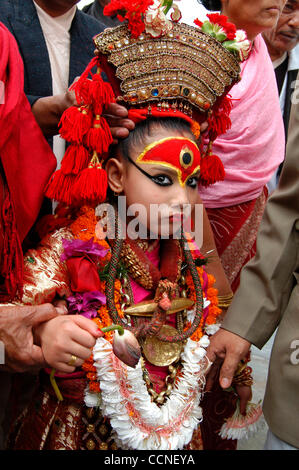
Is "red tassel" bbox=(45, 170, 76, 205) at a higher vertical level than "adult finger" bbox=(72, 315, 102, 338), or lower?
higher

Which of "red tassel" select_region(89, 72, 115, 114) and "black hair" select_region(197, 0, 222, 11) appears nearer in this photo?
"red tassel" select_region(89, 72, 115, 114)

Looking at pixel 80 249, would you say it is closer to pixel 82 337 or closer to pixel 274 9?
pixel 82 337

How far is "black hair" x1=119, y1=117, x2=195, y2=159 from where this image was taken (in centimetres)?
186

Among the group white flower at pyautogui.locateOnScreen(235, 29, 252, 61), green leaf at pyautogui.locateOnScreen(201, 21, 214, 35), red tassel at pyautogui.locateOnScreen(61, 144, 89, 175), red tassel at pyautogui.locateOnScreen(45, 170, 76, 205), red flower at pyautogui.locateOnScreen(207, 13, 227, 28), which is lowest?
red tassel at pyautogui.locateOnScreen(45, 170, 76, 205)

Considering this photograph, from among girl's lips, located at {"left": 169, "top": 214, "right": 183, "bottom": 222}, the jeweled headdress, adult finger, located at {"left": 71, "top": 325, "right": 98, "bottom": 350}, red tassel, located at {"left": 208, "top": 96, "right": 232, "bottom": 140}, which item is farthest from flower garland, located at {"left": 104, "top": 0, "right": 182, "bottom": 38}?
adult finger, located at {"left": 71, "top": 325, "right": 98, "bottom": 350}

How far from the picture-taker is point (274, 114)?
9.13ft

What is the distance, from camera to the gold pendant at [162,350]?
1919 millimetres

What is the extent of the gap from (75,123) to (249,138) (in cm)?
123

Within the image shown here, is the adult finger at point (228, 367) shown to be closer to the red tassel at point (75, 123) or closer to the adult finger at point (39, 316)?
the adult finger at point (39, 316)

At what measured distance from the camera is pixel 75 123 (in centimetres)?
175

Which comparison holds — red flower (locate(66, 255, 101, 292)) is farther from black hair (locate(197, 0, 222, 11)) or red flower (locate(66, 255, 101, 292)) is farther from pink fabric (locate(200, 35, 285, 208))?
black hair (locate(197, 0, 222, 11))

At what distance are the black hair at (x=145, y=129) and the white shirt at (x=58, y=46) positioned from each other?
1.64 feet

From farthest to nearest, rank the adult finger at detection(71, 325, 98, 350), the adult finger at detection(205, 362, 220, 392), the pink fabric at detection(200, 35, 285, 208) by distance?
the pink fabric at detection(200, 35, 285, 208)
the adult finger at detection(205, 362, 220, 392)
the adult finger at detection(71, 325, 98, 350)

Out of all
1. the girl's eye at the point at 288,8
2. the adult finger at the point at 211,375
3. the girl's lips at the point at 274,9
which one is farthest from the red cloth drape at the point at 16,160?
the girl's eye at the point at 288,8
